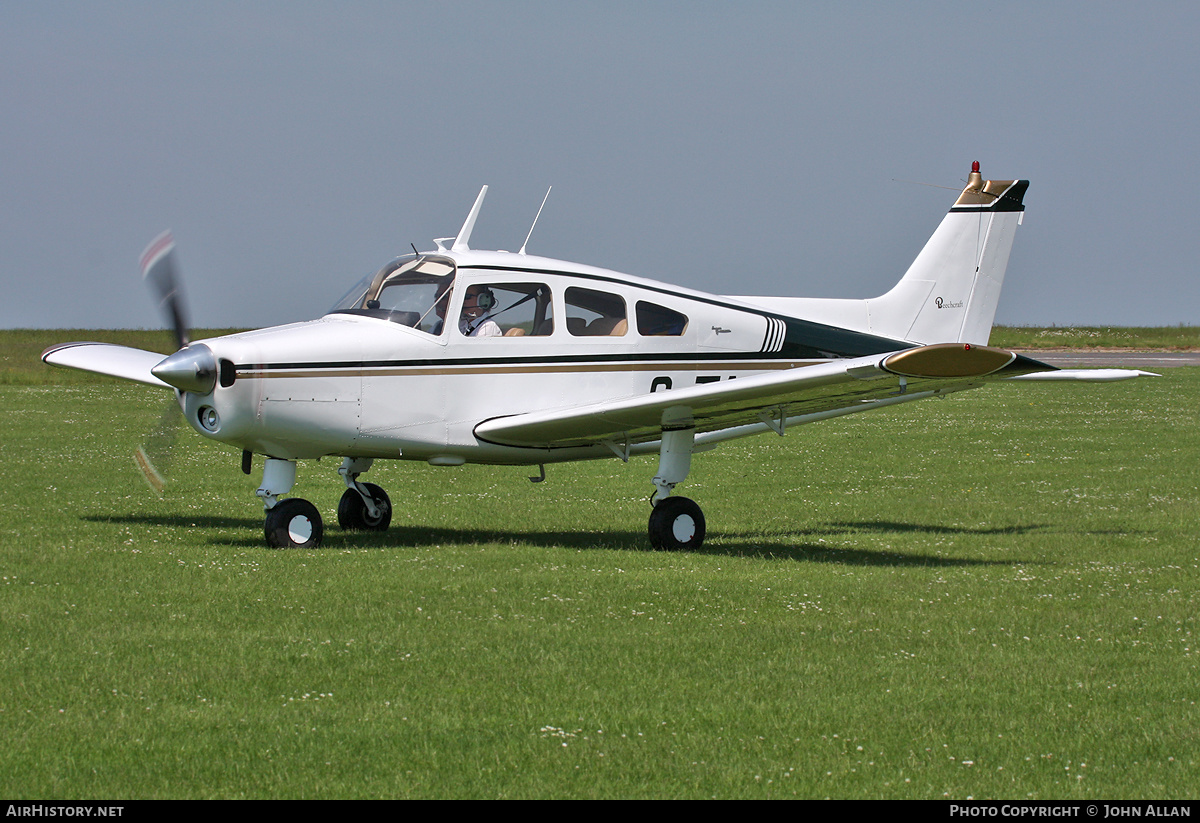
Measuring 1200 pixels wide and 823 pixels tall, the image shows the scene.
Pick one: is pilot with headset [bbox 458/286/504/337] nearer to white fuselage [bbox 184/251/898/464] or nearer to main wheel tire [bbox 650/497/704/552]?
white fuselage [bbox 184/251/898/464]

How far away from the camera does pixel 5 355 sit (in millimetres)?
63312

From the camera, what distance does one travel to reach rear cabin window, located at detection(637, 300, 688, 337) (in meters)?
12.9

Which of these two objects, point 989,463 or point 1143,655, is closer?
point 1143,655

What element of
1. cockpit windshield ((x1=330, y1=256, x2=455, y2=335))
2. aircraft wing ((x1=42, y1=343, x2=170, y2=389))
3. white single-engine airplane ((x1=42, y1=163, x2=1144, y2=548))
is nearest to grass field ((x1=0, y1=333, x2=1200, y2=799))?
white single-engine airplane ((x1=42, y1=163, x2=1144, y2=548))

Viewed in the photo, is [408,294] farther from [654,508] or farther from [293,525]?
[654,508]

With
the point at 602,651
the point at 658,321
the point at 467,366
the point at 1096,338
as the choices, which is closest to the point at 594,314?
the point at 658,321

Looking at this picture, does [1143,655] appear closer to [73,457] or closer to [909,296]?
[909,296]

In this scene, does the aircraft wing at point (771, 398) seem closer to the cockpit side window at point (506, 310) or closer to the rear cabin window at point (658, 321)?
the cockpit side window at point (506, 310)

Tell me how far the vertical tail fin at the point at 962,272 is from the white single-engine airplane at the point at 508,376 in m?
1.29

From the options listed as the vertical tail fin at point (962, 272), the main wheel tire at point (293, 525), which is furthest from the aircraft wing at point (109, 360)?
the vertical tail fin at point (962, 272)

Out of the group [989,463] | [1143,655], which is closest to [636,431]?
[1143,655]

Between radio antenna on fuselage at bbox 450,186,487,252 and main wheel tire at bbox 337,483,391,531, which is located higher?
→ radio antenna on fuselage at bbox 450,186,487,252

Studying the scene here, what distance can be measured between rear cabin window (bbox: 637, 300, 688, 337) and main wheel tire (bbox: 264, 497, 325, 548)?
3.70m

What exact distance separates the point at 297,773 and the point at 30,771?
1130 millimetres
